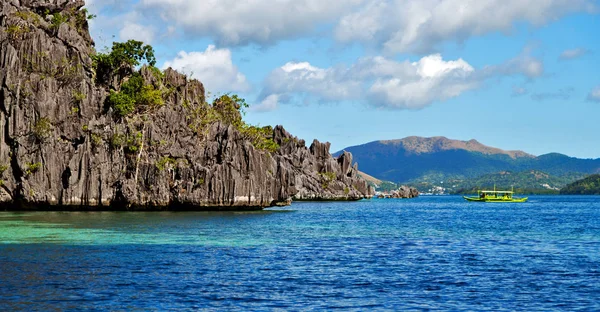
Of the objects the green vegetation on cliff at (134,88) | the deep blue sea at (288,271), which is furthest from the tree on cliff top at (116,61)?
the deep blue sea at (288,271)

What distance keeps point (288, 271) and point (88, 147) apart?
65.8 meters

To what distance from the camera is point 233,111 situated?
144 metres

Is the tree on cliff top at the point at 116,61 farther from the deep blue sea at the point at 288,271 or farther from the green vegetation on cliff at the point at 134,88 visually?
the deep blue sea at the point at 288,271

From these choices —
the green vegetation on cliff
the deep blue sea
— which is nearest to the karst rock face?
the green vegetation on cliff

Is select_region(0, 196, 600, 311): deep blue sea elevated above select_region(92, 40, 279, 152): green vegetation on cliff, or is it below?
below

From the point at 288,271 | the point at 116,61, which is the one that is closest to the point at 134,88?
the point at 116,61

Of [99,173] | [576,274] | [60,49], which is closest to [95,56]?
[60,49]

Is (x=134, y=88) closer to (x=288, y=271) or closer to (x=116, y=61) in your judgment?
(x=116, y=61)

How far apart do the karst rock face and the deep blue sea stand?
3157 centimetres

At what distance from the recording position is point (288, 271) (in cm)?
3700

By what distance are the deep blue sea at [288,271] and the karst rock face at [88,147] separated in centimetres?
3157

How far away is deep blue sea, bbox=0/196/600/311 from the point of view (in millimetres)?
28109

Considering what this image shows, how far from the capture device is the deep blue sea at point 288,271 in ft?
92.2

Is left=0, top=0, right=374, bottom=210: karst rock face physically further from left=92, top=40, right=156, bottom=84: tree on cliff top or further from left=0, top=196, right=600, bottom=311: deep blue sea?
left=0, top=196, right=600, bottom=311: deep blue sea
